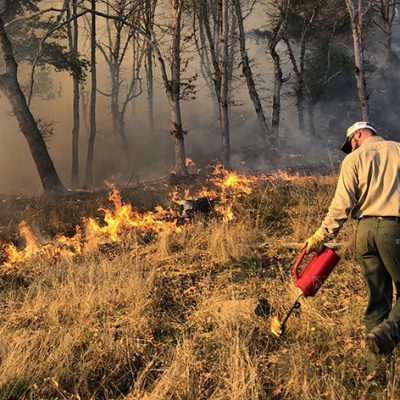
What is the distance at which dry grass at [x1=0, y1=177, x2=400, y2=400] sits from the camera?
300 cm

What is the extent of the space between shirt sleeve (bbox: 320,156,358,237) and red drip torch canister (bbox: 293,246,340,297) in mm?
169

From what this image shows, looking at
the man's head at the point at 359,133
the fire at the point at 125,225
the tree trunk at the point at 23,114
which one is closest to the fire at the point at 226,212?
the fire at the point at 125,225

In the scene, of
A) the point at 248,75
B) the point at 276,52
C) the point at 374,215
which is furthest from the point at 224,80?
the point at 374,215

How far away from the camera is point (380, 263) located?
3232 mm

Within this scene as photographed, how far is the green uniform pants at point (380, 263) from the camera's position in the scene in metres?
3.09

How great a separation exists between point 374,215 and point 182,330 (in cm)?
193

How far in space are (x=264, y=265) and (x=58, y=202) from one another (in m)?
6.21

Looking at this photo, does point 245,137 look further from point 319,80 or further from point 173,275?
point 173,275

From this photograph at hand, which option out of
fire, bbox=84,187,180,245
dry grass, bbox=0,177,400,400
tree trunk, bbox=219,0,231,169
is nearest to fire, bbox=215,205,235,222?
fire, bbox=84,187,180,245

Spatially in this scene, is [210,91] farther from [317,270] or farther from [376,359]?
[376,359]

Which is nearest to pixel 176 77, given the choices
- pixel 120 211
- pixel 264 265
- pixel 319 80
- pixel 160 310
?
pixel 120 211

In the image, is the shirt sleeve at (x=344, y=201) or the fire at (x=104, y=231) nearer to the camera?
the shirt sleeve at (x=344, y=201)

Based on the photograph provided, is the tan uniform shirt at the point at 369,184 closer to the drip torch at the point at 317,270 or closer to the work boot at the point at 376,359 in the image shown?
the drip torch at the point at 317,270

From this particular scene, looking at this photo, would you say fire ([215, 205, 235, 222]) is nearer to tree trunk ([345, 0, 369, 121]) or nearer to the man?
the man
